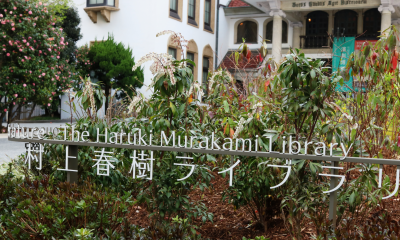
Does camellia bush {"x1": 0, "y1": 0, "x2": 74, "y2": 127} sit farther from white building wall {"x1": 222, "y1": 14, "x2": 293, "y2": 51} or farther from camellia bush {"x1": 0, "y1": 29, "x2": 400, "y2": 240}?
white building wall {"x1": 222, "y1": 14, "x2": 293, "y2": 51}

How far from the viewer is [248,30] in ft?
75.5

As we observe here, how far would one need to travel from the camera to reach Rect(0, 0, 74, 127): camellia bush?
43.0 feet

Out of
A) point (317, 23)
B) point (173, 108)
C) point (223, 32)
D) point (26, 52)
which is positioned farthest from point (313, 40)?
point (173, 108)

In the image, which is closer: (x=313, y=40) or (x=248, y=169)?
(x=248, y=169)

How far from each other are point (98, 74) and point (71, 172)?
15456 mm

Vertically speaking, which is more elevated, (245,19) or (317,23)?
(245,19)

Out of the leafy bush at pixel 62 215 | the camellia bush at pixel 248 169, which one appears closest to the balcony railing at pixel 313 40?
the camellia bush at pixel 248 169

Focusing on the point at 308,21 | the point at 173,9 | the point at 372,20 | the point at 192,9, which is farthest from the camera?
the point at 308,21

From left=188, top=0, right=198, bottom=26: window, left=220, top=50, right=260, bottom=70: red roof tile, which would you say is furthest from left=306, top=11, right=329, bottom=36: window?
left=188, top=0, right=198, bottom=26: window

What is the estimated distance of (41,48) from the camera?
46.2ft

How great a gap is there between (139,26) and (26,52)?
5.94 metres

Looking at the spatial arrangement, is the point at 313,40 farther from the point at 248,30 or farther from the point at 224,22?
the point at 224,22

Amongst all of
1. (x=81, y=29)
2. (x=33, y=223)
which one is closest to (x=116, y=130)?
(x=33, y=223)

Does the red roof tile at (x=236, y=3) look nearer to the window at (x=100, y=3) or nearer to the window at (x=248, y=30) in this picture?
the window at (x=248, y=30)
